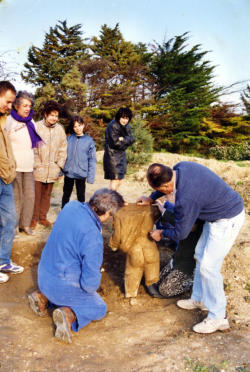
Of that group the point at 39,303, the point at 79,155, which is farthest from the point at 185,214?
the point at 79,155

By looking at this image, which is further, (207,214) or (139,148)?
(139,148)

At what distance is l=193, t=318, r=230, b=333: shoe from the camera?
2916 millimetres

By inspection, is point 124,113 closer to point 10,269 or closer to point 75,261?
point 10,269

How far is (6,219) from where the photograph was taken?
3828mm

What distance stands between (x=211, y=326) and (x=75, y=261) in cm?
143

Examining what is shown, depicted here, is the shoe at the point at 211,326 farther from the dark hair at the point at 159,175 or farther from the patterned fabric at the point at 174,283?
the dark hair at the point at 159,175

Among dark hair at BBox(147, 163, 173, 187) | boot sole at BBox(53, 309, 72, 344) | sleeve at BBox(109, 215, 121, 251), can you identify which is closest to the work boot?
boot sole at BBox(53, 309, 72, 344)

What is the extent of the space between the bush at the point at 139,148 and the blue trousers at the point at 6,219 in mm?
8047

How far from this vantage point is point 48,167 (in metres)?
5.03

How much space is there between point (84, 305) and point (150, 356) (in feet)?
2.52

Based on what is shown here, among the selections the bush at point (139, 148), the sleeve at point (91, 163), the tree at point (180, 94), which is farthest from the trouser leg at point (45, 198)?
the tree at point (180, 94)

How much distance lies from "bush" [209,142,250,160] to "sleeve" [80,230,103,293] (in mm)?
14672

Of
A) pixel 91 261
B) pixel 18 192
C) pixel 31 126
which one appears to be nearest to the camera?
pixel 91 261

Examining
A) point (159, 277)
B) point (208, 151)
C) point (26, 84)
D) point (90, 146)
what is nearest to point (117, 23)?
point (26, 84)
